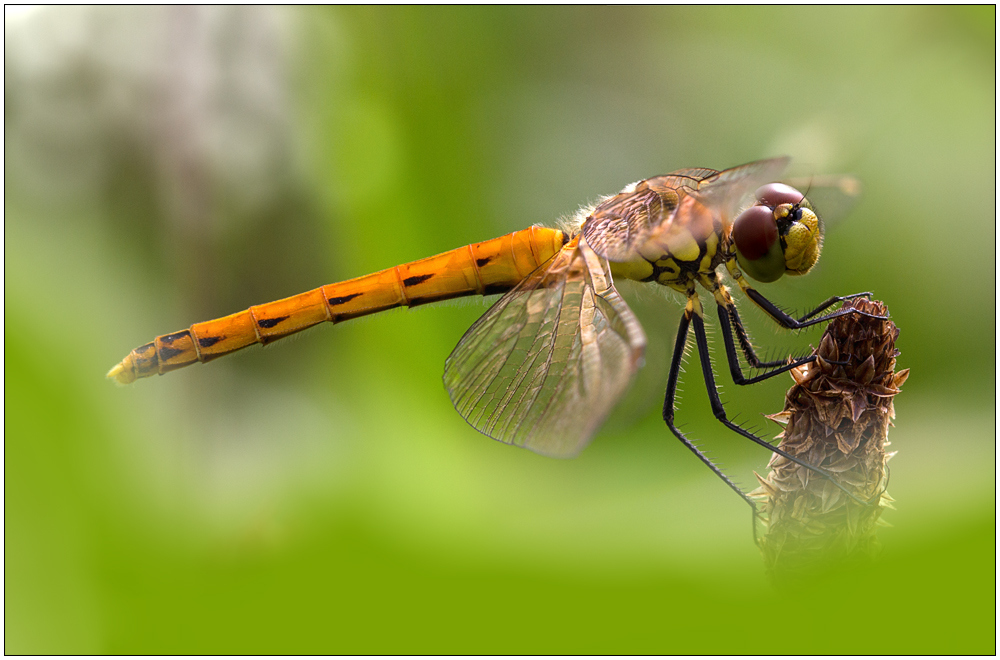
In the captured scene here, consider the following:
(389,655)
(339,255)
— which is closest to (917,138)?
(339,255)

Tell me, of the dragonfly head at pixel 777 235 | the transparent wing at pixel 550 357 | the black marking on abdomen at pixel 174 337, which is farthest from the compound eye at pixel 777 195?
the black marking on abdomen at pixel 174 337

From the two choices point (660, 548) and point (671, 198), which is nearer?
point (660, 548)

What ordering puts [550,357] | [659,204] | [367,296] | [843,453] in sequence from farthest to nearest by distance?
[367,296] → [659,204] → [550,357] → [843,453]

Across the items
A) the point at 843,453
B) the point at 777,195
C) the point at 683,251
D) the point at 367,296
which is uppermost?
the point at 777,195

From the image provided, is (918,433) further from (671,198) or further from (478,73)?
(478,73)

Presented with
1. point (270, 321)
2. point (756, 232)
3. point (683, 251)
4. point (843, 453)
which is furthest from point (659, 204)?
point (270, 321)

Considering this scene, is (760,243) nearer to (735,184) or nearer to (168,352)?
(735,184)

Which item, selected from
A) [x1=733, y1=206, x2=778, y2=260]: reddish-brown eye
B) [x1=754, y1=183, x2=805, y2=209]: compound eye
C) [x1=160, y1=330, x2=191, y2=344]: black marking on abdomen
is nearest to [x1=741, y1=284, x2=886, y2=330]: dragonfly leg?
[x1=733, y1=206, x2=778, y2=260]: reddish-brown eye

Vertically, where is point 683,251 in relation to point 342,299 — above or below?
above
